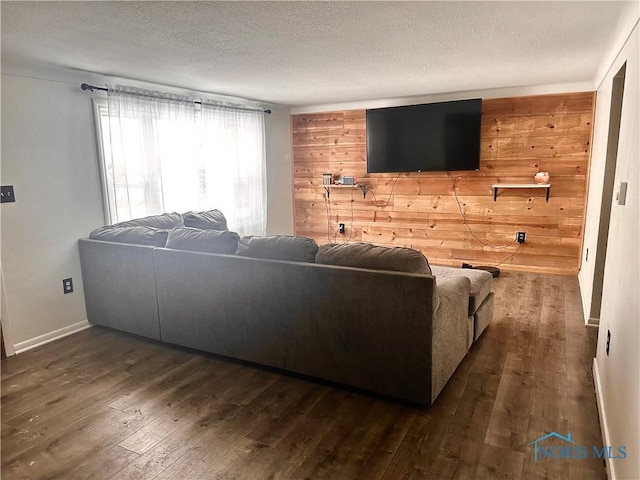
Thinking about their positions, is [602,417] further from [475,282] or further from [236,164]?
[236,164]

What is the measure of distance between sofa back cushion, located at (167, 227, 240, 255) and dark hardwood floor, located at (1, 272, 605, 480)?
2.62 feet

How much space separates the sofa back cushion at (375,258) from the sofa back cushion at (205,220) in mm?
2142

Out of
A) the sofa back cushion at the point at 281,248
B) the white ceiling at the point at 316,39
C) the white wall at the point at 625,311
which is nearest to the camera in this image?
the white wall at the point at 625,311

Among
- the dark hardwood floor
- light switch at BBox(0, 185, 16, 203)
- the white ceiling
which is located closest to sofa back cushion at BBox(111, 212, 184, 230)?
light switch at BBox(0, 185, 16, 203)

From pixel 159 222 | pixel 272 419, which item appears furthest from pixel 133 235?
pixel 272 419

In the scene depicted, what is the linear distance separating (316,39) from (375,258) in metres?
1.55

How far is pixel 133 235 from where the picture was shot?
347 centimetres

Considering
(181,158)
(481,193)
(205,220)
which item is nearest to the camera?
(205,220)

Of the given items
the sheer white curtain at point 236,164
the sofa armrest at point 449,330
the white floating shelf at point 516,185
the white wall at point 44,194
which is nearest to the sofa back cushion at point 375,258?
the sofa armrest at point 449,330

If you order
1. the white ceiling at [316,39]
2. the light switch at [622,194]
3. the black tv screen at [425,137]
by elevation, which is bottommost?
the light switch at [622,194]

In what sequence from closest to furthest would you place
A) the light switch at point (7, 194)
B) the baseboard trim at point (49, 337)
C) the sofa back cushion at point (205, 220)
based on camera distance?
the light switch at point (7, 194), the baseboard trim at point (49, 337), the sofa back cushion at point (205, 220)

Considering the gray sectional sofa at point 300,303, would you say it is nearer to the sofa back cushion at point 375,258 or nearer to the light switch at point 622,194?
the sofa back cushion at point 375,258

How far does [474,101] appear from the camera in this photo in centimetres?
518

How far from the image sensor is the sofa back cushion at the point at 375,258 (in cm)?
239
